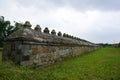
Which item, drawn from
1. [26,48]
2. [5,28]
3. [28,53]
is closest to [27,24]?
[26,48]

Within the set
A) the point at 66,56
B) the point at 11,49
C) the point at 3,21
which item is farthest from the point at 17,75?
the point at 3,21

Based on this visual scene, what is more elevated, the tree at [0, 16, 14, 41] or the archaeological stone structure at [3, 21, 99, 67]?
the tree at [0, 16, 14, 41]

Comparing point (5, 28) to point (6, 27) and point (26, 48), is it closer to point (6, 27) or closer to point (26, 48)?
point (6, 27)

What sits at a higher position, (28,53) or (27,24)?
(27,24)

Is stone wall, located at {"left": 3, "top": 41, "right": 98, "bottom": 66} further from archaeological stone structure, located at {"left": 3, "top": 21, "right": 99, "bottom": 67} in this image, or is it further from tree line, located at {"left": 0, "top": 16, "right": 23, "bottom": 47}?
tree line, located at {"left": 0, "top": 16, "right": 23, "bottom": 47}

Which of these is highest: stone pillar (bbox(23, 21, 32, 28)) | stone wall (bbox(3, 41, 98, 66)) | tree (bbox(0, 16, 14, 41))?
tree (bbox(0, 16, 14, 41))

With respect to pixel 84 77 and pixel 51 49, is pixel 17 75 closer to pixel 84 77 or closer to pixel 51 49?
pixel 84 77

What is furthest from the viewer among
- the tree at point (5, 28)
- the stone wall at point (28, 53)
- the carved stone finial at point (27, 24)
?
the tree at point (5, 28)

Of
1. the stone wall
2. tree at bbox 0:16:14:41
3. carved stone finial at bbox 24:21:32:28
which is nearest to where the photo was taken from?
the stone wall

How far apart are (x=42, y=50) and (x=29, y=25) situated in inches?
56.5

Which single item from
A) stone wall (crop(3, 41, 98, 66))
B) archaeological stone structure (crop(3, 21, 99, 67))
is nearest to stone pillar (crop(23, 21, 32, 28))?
archaeological stone structure (crop(3, 21, 99, 67))

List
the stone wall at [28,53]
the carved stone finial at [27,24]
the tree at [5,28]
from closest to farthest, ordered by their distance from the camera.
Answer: the stone wall at [28,53]
the carved stone finial at [27,24]
the tree at [5,28]

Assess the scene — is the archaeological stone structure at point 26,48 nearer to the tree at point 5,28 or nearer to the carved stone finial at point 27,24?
the carved stone finial at point 27,24

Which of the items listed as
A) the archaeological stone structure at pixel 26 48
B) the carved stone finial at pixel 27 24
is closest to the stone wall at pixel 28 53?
the archaeological stone structure at pixel 26 48
